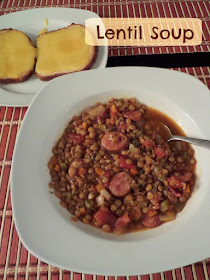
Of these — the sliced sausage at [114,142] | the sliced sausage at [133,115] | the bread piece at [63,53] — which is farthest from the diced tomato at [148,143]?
the bread piece at [63,53]

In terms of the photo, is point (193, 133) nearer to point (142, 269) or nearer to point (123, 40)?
point (142, 269)

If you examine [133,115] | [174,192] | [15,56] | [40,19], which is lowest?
[174,192]

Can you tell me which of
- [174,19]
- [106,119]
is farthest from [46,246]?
[174,19]

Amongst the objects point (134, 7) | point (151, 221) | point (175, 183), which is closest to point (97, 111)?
point (175, 183)

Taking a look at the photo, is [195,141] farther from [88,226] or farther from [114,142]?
[88,226]

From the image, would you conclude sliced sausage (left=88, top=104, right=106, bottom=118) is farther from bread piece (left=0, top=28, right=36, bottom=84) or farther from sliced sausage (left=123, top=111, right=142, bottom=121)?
bread piece (left=0, top=28, right=36, bottom=84)

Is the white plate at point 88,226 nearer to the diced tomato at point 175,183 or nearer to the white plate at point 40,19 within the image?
the diced tomato at point 175,183
